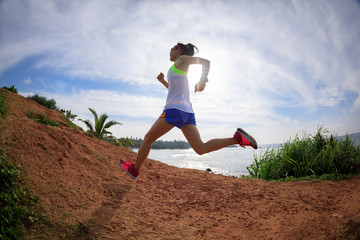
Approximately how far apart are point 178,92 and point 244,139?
1.15 meters

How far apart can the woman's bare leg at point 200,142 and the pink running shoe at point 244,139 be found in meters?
0.07

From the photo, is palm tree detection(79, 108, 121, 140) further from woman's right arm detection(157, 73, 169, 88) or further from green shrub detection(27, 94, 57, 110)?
woman's right arm detection(157, 73, 169, 88)

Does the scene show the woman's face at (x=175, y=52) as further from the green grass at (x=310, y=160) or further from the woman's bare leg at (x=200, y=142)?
the green grass at (x=310, y=160)

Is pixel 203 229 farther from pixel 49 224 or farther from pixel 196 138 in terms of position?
pixel 49 224

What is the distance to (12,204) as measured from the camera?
2363mm

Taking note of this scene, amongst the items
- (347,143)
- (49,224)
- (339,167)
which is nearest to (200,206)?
(49,224)

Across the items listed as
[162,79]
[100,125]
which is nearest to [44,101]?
[100,125]

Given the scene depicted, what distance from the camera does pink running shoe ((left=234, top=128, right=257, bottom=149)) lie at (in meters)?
3.01

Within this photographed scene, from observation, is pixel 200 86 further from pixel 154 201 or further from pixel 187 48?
pixel 154 201

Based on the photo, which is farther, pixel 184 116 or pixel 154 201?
pixel 154 201

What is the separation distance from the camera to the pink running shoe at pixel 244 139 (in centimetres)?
301

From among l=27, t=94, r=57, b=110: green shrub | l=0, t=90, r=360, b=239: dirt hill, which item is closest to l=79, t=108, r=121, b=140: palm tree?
l=27, t=94, r=57, b=110: green shrub

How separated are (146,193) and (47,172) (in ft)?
5.18

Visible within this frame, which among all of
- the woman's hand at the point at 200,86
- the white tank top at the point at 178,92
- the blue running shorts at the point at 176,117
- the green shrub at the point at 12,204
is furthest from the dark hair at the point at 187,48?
the green shrub at the point at 12,204
